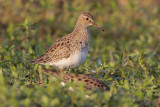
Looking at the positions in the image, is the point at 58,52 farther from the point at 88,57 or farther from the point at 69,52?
the point at 88,57

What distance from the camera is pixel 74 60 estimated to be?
21.3 feet

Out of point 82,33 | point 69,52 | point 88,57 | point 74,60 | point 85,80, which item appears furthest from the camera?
point 88,57

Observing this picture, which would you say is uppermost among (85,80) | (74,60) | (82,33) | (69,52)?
(82,33)

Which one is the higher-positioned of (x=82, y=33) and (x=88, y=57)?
(x=82, y=33)

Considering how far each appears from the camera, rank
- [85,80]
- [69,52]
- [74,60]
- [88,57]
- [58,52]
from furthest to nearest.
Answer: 1. [88,57]
2. [58,52]
3. [69,52]
4. [74,60]
5. [85,80]

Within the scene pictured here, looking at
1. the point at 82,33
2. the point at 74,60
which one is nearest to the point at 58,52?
the point at 74,60

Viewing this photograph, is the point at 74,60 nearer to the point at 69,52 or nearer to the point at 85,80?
the point at 69,52

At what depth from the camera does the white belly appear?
6484 millimetres

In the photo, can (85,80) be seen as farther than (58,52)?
No

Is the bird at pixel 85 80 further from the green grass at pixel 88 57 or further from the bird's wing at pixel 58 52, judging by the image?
the bird's wing at pixel 58 52

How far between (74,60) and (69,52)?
0.93ft

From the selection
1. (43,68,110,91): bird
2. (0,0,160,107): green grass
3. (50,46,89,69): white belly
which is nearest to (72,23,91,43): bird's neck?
(50,46,89,69): white belly

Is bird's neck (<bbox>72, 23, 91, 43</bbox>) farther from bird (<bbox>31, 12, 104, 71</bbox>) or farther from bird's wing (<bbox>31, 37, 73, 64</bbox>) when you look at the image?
bird's wing (<bbox>31, 37, 73, 64</bbox>)

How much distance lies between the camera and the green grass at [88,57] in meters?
4.69
